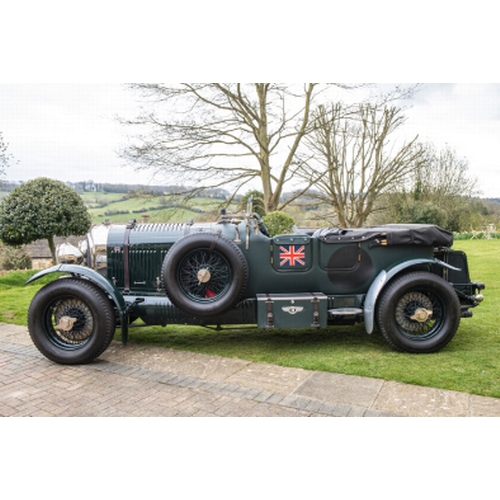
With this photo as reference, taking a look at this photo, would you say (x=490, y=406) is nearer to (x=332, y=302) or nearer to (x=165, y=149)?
(x=332, y=302)

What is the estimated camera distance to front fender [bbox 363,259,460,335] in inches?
171

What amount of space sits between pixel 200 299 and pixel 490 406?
2.67 m

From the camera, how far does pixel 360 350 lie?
14.8ft

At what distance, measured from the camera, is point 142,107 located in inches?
431

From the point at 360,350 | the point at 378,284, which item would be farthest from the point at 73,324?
the point at 378,284

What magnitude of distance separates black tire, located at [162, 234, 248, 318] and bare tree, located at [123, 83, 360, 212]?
7.39 m

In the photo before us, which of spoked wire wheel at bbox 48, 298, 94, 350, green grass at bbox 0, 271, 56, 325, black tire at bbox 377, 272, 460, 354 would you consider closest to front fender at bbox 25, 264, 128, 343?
spoked wire wheel at bbox 48, 298, 94, 350

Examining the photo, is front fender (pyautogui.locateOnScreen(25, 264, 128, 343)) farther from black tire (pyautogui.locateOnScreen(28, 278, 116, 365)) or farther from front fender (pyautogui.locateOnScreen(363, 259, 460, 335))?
front fender (pyautogui.locateOnScreen(363, 259, 460, 335))

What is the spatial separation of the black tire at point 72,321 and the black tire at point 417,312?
2.73 metres

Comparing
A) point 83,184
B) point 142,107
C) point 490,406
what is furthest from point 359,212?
point 490,406

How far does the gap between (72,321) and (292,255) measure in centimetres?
232

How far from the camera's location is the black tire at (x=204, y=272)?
4336 millimetres

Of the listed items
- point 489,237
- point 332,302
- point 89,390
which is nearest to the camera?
point 89,390

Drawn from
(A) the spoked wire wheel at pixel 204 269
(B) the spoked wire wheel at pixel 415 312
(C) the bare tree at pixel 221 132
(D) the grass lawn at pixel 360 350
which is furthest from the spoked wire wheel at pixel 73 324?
(C) the bare tree at pixel 221 132
